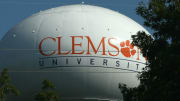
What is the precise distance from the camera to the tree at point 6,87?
2640 centimetres

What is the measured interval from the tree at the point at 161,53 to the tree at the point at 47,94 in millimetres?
8661

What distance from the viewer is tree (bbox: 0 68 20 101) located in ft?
86.6

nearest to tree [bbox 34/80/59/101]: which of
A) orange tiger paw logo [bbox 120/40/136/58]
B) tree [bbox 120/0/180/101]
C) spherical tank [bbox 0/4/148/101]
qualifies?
spherical tank [bbox 0/4/148/101]

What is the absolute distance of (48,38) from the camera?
26.4 metres

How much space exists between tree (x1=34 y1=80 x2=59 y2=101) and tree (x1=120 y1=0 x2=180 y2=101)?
8661 millimetres

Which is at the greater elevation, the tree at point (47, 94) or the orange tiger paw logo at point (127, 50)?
the orange tiger paw logo at point (127, 50)

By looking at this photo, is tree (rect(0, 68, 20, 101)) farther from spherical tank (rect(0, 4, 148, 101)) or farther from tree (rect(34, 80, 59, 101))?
tree (rect(34, 80, 59, 101))

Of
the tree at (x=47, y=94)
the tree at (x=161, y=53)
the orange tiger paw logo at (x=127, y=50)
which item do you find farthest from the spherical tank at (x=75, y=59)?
the tree at (x=161, y=53)

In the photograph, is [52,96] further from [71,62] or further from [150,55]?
[150,55]

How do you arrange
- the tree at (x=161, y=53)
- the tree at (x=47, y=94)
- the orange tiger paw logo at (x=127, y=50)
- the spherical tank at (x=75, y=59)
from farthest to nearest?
the orange tiger paw logo at (x=127, y=50) → the spherical tank at (x=75, y=59) → the tree at (x=47, y=94) → the tree at (x=161, y=53)

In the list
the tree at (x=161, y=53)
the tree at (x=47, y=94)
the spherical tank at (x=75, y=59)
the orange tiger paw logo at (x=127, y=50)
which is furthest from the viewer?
the orange tiger paw logo at (x=127, y=50)

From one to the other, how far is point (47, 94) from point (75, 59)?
2685 mm

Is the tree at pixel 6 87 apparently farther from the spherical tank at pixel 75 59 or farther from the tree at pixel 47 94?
the tree at pixel 47 94

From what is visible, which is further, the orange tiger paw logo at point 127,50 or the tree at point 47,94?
the orange tiger paw logo at point 127,50
